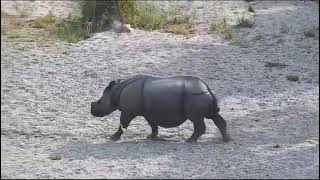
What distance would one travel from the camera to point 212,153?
251 inches

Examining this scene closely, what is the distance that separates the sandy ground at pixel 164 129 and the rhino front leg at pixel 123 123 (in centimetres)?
16

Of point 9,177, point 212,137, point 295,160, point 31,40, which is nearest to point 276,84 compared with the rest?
point 212,137

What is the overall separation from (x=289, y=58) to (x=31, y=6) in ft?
19.0

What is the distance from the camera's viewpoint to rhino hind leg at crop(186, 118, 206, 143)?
22.0 ft

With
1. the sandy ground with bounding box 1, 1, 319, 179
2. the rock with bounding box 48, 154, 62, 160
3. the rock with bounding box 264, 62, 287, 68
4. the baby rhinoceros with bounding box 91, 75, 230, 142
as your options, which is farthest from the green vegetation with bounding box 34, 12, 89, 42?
the rock with bounding box 48, 154, 62, 160

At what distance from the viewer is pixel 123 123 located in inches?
270

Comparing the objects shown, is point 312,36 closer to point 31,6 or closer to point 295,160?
point 31,6

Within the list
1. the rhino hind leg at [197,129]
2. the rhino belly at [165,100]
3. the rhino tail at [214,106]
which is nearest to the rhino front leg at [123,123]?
the rhino belly at [165,100]

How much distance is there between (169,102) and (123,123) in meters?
0.57

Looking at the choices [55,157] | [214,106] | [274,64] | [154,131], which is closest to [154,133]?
[154,131]

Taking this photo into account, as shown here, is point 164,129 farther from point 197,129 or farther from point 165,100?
point 165,100

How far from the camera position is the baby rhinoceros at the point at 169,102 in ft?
21.6

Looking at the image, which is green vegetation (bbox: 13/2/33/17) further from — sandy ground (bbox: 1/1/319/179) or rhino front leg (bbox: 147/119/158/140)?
rhino front leg (bbox: 147/119/158/140)

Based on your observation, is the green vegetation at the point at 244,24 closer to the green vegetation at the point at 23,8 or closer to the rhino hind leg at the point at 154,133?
the green vegetation at the point at 23,8
